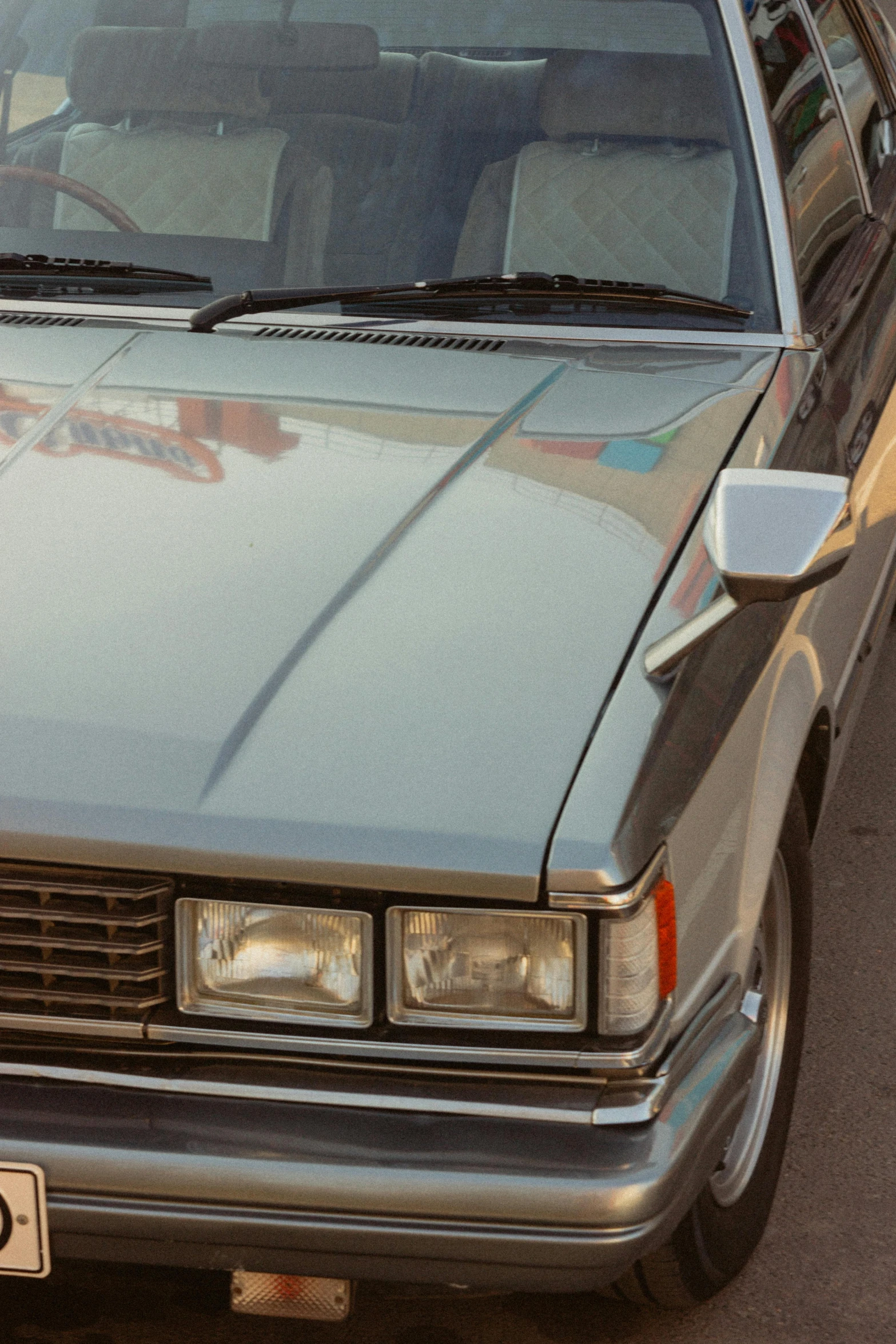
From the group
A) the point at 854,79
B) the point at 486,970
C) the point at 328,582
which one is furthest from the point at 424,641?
the point at 854,79

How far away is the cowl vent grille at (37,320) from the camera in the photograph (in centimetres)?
288

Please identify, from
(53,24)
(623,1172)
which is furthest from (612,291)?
(623,1172)

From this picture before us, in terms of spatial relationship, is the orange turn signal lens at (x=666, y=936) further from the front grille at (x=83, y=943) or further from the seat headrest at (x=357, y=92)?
the seat headrest at (x=357, y=92)

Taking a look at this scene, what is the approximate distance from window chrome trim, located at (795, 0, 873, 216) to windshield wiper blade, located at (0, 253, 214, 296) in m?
1.47

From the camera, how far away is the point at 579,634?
199 cm

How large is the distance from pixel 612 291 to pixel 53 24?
139cm

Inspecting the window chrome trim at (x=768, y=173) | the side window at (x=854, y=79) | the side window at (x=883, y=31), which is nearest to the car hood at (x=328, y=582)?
the window chrome trim at (x=768, y=173)

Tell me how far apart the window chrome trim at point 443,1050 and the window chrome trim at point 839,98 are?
7.73ft

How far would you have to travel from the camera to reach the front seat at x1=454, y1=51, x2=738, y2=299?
295cm

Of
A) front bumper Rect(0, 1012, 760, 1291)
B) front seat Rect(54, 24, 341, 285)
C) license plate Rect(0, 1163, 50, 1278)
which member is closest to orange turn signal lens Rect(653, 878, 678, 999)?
front bumper Rect(0, 1012, 760, 1291)

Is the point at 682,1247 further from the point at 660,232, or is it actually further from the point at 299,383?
the point at 660,232

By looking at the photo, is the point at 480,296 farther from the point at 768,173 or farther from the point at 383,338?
the point at 768,173

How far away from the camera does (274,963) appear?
5.92 feet

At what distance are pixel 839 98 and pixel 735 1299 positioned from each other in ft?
8.19
